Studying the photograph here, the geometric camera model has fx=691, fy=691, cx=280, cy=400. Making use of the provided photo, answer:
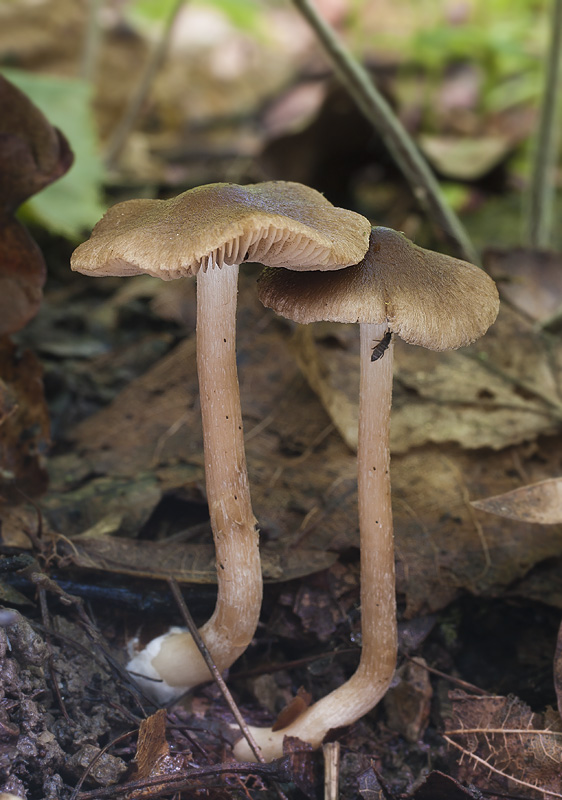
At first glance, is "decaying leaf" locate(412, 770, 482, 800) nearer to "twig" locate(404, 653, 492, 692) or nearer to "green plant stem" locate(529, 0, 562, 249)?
"twig" locate(404, 653, 492, 692)

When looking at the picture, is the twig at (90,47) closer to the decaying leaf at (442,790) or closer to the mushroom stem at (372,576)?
the mushroom stem at (372,576)

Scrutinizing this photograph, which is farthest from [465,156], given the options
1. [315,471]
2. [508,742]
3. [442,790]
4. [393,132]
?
[442,790]

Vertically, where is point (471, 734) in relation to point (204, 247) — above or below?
below

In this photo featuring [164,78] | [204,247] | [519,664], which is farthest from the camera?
[164,78]

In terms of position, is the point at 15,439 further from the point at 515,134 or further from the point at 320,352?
the point at 515,134

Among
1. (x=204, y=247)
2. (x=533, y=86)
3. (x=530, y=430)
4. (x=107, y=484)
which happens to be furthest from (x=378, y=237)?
(x=533, y=86)

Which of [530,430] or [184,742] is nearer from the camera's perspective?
[184,742]

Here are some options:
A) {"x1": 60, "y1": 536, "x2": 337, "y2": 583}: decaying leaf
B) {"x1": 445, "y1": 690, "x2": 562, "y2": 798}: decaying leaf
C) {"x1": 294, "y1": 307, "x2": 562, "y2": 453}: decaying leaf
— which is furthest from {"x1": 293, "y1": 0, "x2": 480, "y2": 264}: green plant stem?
{"x1": 445, "y1": 690, "x2": 562, "y2": 798}: decaying leaf

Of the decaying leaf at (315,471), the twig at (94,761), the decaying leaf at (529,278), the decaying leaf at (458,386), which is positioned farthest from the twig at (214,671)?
the decaying leaf at (529,278)
